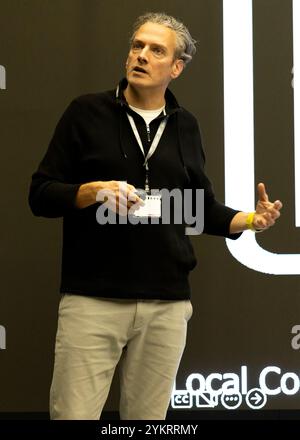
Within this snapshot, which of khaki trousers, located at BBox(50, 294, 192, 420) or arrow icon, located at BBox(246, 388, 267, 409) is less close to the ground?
khaki trousers, located at BBox(50, 294, 192, 420)

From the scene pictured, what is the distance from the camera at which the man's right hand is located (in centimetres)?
161

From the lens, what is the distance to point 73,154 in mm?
1805

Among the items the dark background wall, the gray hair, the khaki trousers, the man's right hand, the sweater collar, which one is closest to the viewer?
the man's right hand

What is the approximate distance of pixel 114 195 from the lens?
1611mm

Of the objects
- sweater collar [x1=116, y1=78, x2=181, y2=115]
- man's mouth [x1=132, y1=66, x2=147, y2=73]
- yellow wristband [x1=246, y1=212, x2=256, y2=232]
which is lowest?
yellow wristband [x1=246, y1=212, x2=256, y2=232]

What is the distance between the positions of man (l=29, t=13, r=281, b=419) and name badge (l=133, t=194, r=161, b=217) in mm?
35

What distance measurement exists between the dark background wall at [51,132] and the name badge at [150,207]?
142 cm

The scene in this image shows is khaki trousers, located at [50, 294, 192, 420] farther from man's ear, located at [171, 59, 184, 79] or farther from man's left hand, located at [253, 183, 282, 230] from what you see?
man's ear, located at [171, 59, 184, 79]

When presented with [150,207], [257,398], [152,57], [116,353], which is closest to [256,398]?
[257,398]

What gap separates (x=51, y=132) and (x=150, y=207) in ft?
4.89

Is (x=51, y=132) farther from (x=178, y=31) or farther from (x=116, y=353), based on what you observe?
(x=116, y=353)

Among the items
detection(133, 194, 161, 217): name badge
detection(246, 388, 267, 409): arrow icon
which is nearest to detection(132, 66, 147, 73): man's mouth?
detection(133, 194, 161, 217): name badge
